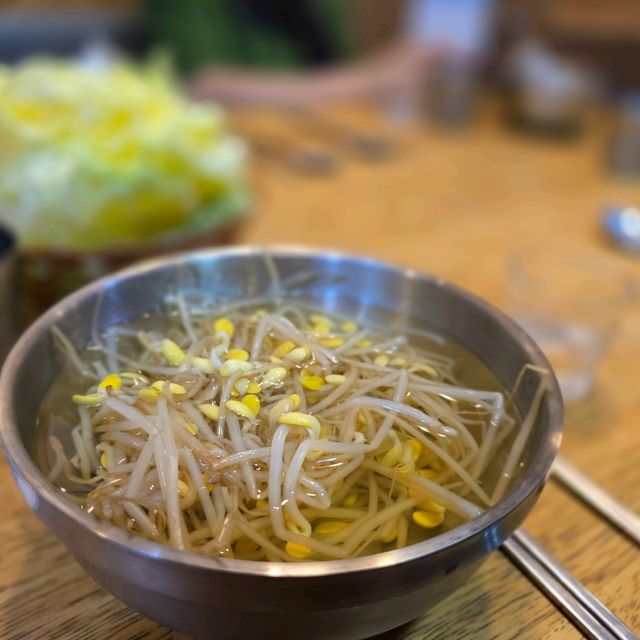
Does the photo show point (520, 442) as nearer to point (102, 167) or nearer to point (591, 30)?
point (102, 167)

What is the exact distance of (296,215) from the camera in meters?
1.73

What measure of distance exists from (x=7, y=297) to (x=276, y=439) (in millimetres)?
549

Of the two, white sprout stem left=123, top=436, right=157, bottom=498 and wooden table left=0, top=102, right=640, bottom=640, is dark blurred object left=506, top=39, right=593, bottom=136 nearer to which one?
wooden table left=0, top=102, right=640, bottom=640

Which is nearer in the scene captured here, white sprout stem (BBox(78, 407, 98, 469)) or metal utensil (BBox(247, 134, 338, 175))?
white sprout stem (BBox(78, 407, 98, 469))

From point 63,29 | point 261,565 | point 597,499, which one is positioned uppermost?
point 261,565

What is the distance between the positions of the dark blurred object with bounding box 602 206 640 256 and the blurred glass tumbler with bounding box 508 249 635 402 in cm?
15

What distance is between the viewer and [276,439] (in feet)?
2.06

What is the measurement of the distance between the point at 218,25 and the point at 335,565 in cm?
420

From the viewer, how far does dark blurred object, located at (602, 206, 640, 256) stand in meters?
1.67

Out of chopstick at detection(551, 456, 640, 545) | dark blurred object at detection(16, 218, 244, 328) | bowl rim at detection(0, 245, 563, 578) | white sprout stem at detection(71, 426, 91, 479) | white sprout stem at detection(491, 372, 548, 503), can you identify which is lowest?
chopstick at detection(551, 456, 640, 545)

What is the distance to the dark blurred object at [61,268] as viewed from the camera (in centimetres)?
110

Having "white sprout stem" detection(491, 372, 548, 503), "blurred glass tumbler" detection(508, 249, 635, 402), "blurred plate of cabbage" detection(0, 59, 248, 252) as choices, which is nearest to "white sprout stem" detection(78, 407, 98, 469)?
"white sprout stem" detection(491, 372, 548, 503)

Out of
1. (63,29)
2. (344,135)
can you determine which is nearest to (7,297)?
(344,135)

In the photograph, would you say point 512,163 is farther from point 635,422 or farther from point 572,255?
point 635,422
